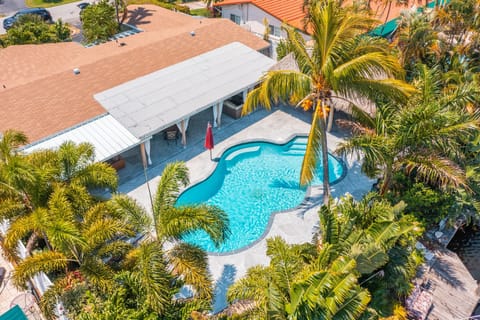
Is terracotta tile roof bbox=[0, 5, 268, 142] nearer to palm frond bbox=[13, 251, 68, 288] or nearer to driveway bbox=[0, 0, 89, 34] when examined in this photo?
palm frond bbox=[13, 251, 68, 288]

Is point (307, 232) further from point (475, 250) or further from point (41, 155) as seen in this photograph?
point (41, 155)

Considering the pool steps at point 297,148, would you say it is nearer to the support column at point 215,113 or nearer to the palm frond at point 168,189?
the support column at point 215,113

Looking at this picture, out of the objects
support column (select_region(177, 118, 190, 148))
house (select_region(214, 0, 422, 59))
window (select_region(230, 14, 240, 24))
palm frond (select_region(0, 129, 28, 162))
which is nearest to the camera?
palm frond (select_region(0, 129, 28, 162))

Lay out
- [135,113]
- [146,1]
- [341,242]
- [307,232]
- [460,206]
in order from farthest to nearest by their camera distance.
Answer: [146,1]
[135,113]
[307,232]
[460,206]
[341,242]

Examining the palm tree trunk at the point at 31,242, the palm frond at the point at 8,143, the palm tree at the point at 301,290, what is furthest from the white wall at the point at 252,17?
the palm tree at the point at 301,290

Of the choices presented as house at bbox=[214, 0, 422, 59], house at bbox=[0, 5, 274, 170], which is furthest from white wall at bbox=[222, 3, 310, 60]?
house at bbox=[0, 5, 274, 170]

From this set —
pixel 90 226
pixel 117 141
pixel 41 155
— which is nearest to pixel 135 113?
pixel 117 141
